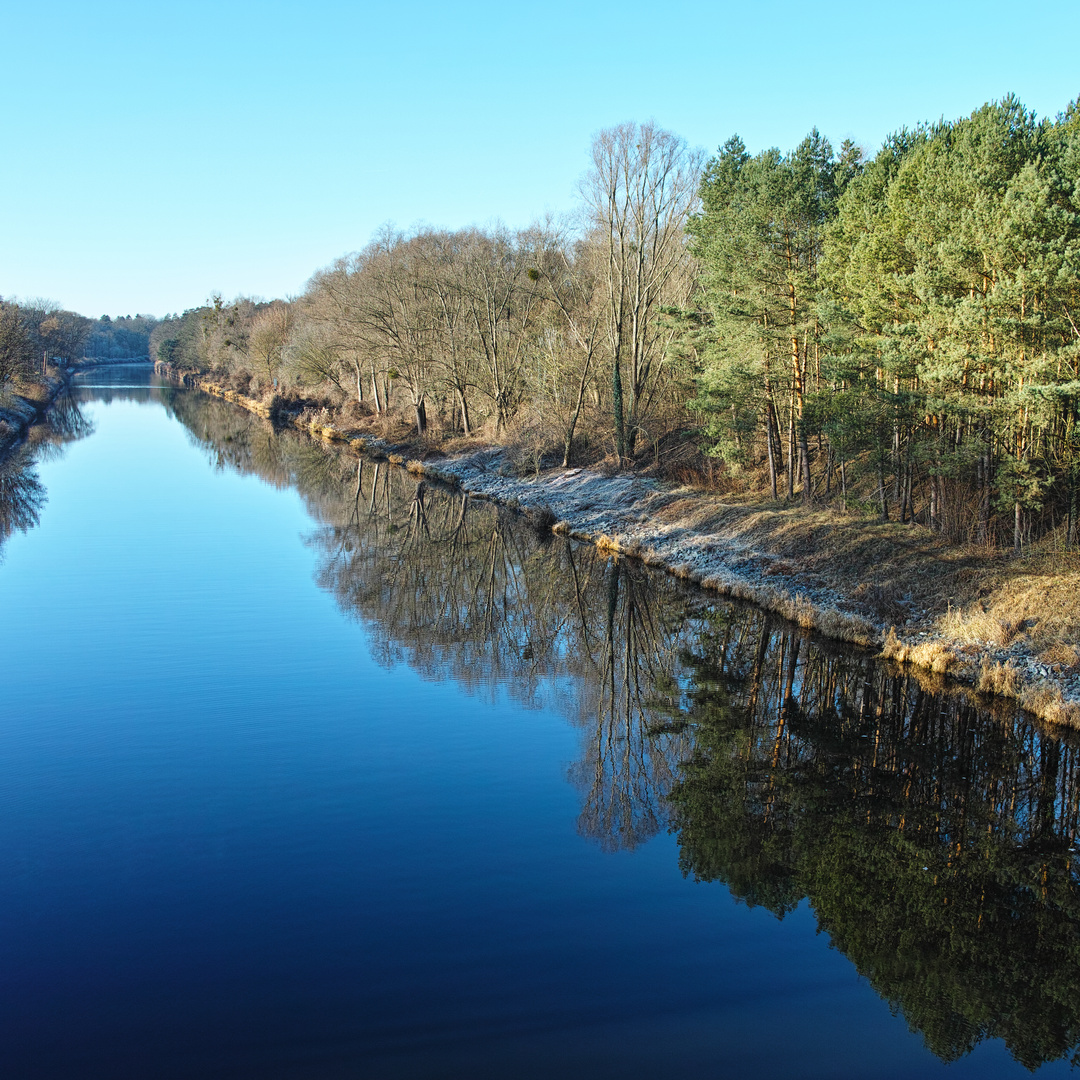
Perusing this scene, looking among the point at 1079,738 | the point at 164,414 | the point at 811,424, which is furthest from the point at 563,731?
the point at 164,414

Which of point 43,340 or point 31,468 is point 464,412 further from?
point 43,340

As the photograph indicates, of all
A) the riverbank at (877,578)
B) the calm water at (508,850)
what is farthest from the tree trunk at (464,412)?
the calm water at (508,850)

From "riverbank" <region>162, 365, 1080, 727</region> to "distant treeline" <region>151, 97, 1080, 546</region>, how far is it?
153 cm

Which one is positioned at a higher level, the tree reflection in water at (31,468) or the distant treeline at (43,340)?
the distant treeline at (43,340)

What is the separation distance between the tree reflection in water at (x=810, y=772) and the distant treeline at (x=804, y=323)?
607cm

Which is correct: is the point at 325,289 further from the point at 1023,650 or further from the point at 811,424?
the point at 1023,650

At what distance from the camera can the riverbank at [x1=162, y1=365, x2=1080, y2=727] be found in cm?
1597

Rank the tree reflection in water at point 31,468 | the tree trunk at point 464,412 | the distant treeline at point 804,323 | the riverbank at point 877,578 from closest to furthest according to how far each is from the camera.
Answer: the riverbank at point 877,578 → the distant treeline at point 804,323 → the tree reflection in water at point 31,468 → the tree trunk at point 464,412

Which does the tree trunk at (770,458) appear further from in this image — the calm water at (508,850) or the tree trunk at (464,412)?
the tree trunk at (464,412)

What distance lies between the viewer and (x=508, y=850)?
11.2m

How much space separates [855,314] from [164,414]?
69854 mm

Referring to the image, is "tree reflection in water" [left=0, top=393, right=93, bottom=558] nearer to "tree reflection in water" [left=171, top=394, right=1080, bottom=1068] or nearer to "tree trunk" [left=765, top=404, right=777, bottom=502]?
"tree reflection in water" [left=171, top=394, right=1080, bottom=1068]

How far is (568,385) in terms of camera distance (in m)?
40.2

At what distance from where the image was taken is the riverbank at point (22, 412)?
5277 centimetres
